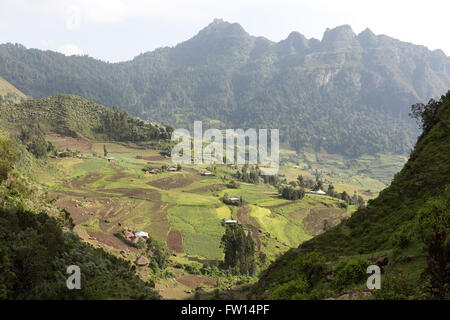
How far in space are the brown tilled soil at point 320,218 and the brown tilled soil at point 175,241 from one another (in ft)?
139

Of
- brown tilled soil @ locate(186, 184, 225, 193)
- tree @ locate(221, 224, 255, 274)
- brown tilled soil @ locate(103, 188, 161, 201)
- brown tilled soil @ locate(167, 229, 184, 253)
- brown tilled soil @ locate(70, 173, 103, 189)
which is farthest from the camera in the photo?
brown tilled soil @ locate(186, 184, 225, 193)

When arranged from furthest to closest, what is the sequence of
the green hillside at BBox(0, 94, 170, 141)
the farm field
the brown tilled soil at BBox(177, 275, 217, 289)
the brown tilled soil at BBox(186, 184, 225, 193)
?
the green hillside at BBox(0, 94, 170, 141)
the brown tilled soil at BBox(186, 184, 225, 193)
the farm field
the brown tilled soil at BBox(177, 275, 217, 289)

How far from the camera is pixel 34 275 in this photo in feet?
59.7

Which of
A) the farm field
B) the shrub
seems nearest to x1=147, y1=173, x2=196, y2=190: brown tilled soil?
the farm field

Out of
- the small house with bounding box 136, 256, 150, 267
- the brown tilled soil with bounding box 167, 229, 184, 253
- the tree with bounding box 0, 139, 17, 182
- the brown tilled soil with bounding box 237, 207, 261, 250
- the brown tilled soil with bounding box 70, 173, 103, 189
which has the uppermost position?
the tree with bounding box 0, 139, 17, 182

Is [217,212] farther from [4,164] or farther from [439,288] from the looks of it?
[439,288]

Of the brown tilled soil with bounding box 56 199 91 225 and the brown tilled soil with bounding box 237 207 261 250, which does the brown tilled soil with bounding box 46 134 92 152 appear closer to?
the brown tilled soil with bounding box 56 199 91 225

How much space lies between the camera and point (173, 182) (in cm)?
11325

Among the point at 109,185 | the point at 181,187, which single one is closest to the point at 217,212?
the point at 181,187

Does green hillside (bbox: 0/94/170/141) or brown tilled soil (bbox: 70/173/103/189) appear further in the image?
green hillside (bbox: 0/94/170/141)

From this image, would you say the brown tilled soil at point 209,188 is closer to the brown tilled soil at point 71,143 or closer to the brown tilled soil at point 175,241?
the brown tilled soil at point 175,241

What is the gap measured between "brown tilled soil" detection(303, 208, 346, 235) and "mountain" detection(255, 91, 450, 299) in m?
53.1

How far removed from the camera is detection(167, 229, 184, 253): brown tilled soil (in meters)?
58.5

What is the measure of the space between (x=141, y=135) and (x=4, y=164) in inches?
5598
